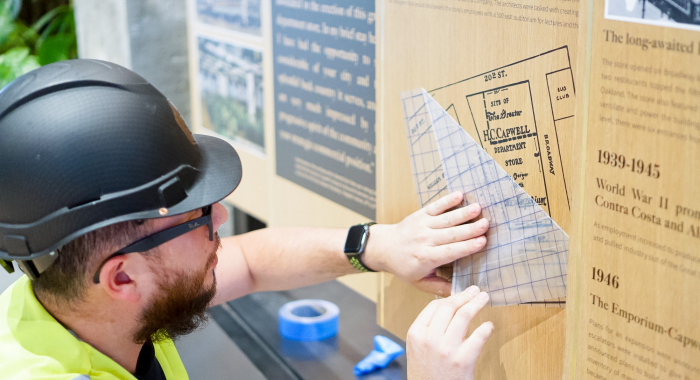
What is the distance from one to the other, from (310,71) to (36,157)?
0.86 metres

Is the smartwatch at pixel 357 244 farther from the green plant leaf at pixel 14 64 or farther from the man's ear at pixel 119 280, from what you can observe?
the green plant leaf at pixel 14 64

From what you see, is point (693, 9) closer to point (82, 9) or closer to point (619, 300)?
point (619, 300)

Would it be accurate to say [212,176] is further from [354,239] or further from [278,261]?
[278,261]

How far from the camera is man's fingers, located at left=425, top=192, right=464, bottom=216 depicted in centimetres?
97

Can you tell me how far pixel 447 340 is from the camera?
0.90m

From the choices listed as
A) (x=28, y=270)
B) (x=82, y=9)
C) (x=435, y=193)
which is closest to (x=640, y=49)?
(x=435, y=193)

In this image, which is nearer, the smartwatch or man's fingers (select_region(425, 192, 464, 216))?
man's fingers (select_region(425, 192, 464, 216))

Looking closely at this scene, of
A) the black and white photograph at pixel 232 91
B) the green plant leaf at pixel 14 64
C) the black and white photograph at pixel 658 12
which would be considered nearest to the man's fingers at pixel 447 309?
the black and white photograph at pixel 658 12

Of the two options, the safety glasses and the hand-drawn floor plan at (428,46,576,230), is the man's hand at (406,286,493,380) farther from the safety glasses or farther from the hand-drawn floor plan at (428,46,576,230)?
the safety glasses

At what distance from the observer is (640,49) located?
60cm

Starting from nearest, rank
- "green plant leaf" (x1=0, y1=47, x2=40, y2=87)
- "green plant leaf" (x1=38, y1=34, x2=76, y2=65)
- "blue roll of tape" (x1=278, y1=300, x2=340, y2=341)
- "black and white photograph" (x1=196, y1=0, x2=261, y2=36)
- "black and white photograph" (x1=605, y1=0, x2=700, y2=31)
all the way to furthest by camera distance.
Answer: "black and white photograph" (x1=605, y1=0, x2=700, y2=31)
"blue roll of tape" (x1=278, y1=300, x2=340, y2=341)
"black and white photograph" (x1=196, y1=0, x2=261, y2=36)
"green plant leaf" (x1=0, y1=47, x2=40, y2=87)
"green plant leaf" (x1=38, y1=34, x2=76, y2=65)

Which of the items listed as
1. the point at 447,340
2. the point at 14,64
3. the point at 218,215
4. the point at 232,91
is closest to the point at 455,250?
the point at 447,340

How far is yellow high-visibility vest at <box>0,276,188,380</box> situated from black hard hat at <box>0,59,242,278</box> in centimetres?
9

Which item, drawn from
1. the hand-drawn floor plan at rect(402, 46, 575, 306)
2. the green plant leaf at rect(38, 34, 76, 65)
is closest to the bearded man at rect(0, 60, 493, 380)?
the hand-drawn floor plan at rect(402, 46, 575, 306)
